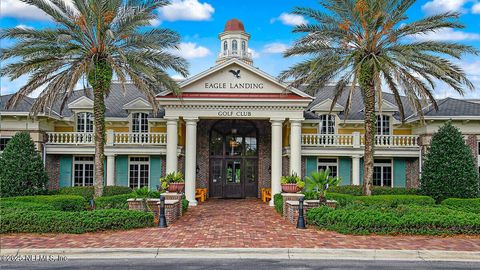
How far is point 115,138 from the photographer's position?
28844mm

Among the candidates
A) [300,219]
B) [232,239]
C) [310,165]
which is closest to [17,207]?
[232,239]

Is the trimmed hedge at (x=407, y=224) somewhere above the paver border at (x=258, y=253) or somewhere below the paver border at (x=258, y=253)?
above

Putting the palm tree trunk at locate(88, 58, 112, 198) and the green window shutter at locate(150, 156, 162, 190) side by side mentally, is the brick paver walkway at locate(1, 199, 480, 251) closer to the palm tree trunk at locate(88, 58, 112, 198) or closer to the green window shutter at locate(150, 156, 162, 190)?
the palm tree trunk at locate(88, 58, 112, 198)

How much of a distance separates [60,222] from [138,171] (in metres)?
15.1

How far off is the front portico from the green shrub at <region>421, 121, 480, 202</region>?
668 cm

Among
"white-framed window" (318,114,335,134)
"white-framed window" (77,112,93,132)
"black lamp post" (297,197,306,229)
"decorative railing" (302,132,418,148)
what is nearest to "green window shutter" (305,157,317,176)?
"decorative railing" (302,132,418,148)

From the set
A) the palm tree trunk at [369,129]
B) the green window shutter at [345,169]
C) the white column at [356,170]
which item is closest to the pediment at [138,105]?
the green window shutter at [345,169]

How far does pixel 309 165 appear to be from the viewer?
1168 inches

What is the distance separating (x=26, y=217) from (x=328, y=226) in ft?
30.2

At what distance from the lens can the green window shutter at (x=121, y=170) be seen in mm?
29406

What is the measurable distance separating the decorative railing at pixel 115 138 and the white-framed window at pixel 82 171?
4.39 ft

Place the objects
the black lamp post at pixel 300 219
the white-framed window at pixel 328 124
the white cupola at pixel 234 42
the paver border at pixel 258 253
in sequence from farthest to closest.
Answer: the white cupola at pixel 234 42 < the white-framed window at pixel 328 124 < the black lamp post at pixel 300 219 < the paver border at pixel 258 253

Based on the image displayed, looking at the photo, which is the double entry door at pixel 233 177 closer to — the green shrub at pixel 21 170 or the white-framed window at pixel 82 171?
the white-framed window at pixel 82 171

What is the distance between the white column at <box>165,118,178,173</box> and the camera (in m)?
26.2
